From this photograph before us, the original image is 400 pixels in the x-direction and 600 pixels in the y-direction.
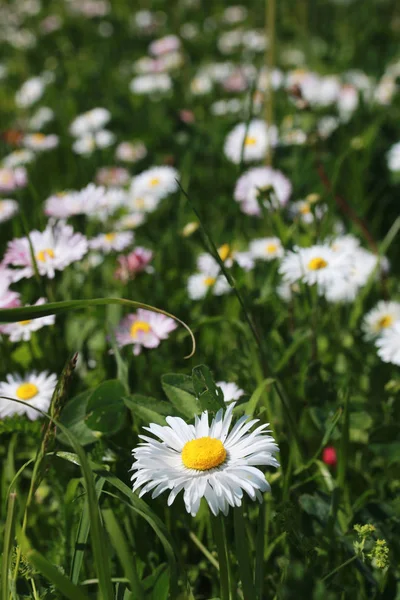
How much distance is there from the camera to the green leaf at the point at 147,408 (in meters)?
0.93

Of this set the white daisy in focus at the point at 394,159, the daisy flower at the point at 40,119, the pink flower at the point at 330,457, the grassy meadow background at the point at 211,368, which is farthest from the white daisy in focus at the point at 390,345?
the daisy flower at the point at 40,119

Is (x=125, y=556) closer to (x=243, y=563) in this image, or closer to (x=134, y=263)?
(x=243, y=563)

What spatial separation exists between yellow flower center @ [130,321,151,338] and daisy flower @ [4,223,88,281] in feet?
0.51

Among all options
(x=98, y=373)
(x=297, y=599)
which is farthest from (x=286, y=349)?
(x=297, y=599)

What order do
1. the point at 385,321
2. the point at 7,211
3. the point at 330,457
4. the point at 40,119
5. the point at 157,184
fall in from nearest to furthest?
the point at 330,457 → the point at 385,321 → the point at 7,211 → the point at 157,184 → the point at 40,119

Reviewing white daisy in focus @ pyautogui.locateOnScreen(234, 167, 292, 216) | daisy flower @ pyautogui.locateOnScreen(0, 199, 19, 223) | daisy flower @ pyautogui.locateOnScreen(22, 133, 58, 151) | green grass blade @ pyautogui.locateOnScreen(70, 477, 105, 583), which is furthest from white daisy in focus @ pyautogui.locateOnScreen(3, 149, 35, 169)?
green grass blade @ pyautogui.locateOnScreen(70, 477, 105, 583)

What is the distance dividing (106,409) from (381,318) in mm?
688

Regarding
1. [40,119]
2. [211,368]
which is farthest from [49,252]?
[40,119]

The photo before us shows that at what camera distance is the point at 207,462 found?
2.44ft

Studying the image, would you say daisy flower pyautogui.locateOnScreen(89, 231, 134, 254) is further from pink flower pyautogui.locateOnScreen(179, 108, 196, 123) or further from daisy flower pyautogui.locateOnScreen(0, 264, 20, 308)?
pink flower pyautogui.locateOnScreen(179, 108, 196, 123)

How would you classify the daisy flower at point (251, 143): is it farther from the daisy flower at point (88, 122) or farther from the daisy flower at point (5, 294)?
the daisy flower at point (5, 294)

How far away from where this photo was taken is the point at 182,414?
0.92 m

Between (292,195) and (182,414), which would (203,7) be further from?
(182,414)

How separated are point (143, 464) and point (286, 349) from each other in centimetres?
58
